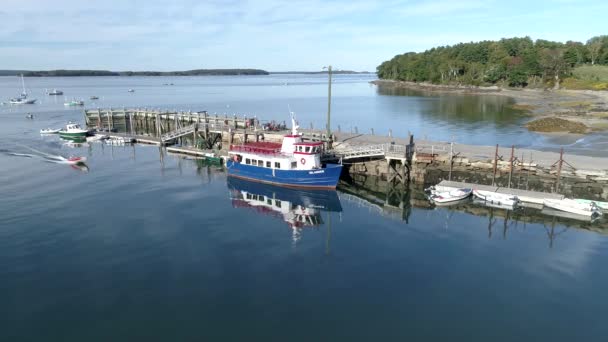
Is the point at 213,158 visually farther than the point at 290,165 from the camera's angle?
A: Yes

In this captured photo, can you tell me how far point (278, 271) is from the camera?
2748 centimetres

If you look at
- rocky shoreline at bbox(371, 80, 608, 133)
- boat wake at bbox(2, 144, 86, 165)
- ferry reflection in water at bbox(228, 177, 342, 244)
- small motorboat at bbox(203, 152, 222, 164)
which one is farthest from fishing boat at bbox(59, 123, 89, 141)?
rocky shoreline at bbox(371, 80, 608, 133)

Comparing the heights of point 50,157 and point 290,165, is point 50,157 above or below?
below

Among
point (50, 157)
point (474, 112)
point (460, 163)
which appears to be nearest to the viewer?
point (460, 163)

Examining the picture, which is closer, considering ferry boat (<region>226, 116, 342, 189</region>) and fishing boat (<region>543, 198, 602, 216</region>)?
fishing boat (<region>543, 198, 602, 216</region>)

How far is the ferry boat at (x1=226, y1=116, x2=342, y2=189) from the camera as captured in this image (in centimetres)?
4469

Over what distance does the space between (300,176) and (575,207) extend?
24870 mm

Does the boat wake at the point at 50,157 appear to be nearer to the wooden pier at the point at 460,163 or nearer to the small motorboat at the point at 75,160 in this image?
the small motorboat at the point at 75,160

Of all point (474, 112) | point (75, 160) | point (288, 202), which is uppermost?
point (474, 112)

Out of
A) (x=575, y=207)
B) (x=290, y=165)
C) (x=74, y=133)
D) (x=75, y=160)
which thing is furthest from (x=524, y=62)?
(x=75, y=160)

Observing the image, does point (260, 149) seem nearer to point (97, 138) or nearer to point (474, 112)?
point (97, 138)

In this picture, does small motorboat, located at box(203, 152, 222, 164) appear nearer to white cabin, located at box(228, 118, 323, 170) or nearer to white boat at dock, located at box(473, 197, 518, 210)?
white cabin, located at box(228, 118, 323, 170)

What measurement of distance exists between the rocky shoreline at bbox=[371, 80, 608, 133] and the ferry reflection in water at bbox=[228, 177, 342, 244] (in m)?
46.8

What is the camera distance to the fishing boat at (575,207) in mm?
35906
